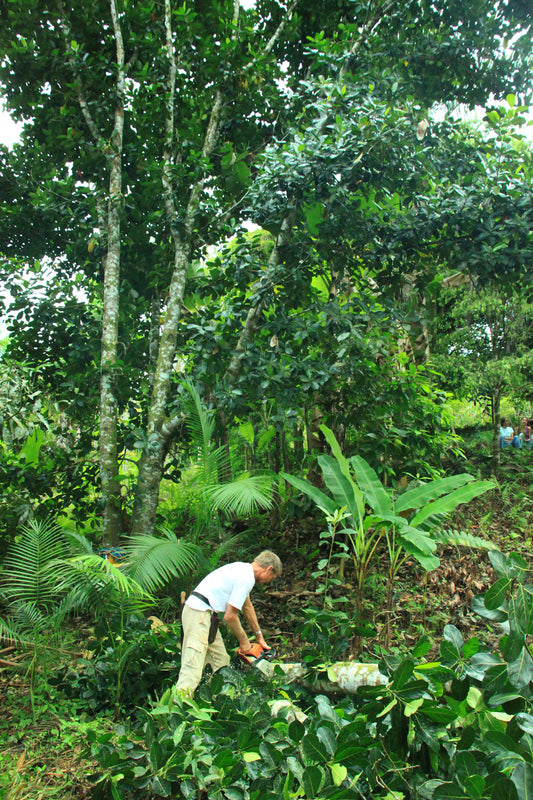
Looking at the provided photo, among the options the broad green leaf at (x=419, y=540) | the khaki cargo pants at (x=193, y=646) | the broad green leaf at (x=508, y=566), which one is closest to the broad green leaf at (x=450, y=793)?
the broad green leaf at (x=508, y=566)

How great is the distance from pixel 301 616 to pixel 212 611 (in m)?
1.79

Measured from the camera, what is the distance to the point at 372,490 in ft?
12.5

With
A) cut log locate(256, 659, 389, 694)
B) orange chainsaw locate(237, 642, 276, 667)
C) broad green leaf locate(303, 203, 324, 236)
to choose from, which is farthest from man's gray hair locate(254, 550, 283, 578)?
broad green leaf locate(303, 203, 324, 236)

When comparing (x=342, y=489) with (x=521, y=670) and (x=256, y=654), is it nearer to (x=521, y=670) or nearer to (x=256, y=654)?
(x=256, y=654)

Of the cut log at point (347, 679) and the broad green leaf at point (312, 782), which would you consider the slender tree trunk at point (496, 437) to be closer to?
the cut log at point (347, 679)

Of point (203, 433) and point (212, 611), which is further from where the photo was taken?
point (203, 433)

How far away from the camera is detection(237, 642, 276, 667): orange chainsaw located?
3.80 m

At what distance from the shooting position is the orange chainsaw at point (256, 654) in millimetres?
3799

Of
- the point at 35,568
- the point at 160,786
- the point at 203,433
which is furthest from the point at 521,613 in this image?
the point at 35,568

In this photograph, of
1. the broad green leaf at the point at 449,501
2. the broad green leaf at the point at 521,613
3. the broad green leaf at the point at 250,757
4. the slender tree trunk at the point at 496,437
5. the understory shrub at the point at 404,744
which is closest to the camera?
the understory shrub at the point at 404,744

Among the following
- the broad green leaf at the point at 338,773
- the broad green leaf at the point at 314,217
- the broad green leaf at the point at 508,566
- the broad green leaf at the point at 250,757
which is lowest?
the broad green leaf at the point at 250,757

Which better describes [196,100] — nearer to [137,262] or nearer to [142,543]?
[137,262]

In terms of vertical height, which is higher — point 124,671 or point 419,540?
point 419,540

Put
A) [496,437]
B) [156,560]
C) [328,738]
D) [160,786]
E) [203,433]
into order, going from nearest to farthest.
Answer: [328,738]
[160,786]
[156,560]
[203,433]
[496,437]
